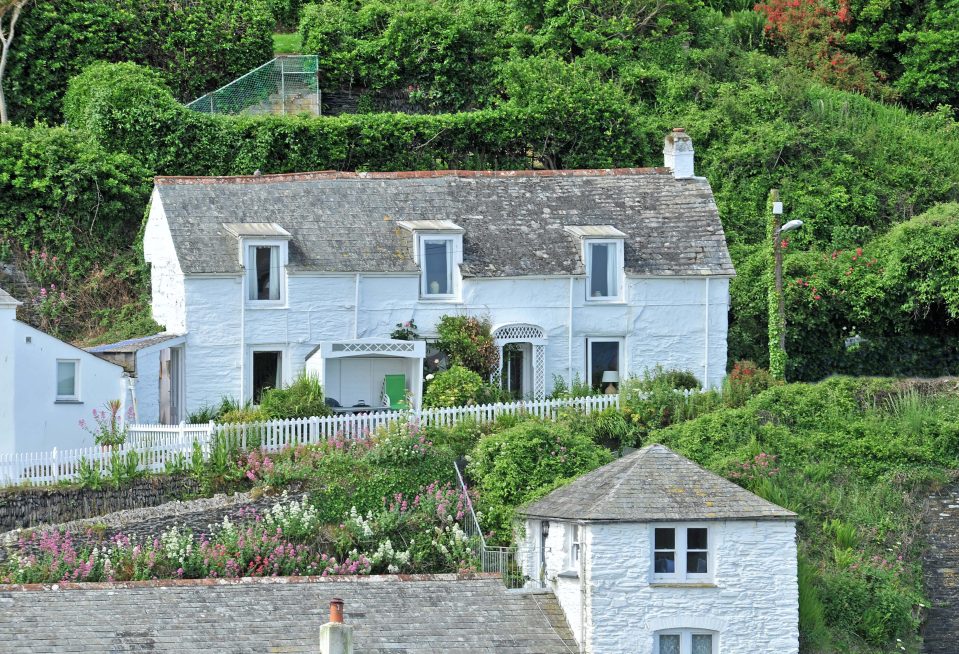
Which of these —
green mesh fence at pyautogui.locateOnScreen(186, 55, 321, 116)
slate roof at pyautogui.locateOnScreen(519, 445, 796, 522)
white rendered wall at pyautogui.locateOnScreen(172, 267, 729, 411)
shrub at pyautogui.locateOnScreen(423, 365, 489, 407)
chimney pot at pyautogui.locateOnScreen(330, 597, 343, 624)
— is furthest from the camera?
green mesh fence at pyautogui.locateOnScreen(186, 55, 321, 116)

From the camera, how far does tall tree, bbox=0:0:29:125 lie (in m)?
47.5

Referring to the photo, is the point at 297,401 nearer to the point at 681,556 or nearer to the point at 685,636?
the point at 681,556

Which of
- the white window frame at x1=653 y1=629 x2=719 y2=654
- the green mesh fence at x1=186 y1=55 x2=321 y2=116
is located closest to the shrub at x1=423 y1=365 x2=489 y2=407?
the white window frame at x1=653 y1=629 x2=719 y2=654

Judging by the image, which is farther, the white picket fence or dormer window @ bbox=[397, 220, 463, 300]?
dormer window @ bbox=[397, 220, 463, 300]

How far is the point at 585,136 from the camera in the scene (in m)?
48.6

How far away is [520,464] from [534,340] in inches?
268

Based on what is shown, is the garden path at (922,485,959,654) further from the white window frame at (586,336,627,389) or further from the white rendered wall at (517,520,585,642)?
the white window frame at (586,336,627,389)

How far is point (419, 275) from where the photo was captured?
38844mm

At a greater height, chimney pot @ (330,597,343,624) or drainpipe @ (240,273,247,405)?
drainpipe @ (240,273,247,405)

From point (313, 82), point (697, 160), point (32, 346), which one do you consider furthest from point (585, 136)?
point (32, 346)

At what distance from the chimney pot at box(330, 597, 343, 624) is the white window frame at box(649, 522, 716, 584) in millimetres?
4995

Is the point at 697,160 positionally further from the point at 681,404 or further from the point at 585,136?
the point at 681,404

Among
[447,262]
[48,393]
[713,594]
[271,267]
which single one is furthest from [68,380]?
[713,594]

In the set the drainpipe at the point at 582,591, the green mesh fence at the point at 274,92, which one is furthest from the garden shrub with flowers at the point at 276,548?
the green mesh fence at the point at 274,92
